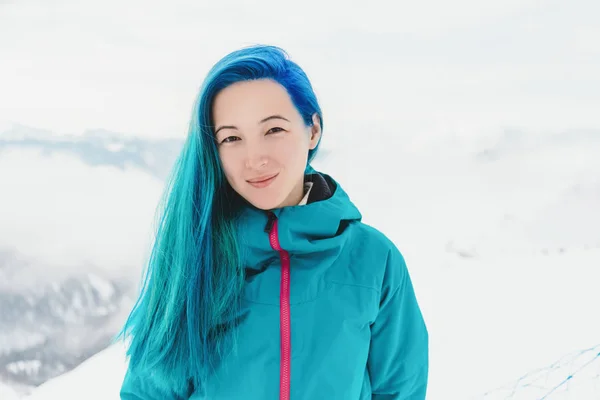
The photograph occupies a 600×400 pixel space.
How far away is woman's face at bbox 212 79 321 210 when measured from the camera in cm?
100

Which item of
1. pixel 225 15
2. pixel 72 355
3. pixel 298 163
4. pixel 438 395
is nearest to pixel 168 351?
pixel 298 163

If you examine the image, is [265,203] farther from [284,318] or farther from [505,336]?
[505,336]

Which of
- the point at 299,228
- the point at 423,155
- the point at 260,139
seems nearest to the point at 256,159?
the point at 260,139

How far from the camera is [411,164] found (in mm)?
2799

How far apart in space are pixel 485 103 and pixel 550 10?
0.52m

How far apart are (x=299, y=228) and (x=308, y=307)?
133mm

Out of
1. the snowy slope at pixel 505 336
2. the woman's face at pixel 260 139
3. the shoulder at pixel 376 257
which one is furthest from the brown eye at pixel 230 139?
the snowy slope at pixel 505 336

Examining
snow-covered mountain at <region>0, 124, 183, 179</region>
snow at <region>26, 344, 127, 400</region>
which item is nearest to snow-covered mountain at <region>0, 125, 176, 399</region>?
snow-covered mountain at <region>0, 124, 183, 179</region>

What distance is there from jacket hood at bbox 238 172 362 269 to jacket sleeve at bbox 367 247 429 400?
0.12 m

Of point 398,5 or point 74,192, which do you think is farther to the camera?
point 398,5

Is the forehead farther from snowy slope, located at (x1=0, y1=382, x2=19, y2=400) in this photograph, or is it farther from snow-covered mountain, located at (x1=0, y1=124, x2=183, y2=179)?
snowy slope, located at (x1=0, y1=382, x2=19, y2=400)

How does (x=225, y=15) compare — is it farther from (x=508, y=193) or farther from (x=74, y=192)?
(x=508, y=193)

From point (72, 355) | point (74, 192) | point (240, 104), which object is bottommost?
point (72, 355)

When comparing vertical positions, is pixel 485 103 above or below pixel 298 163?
above
